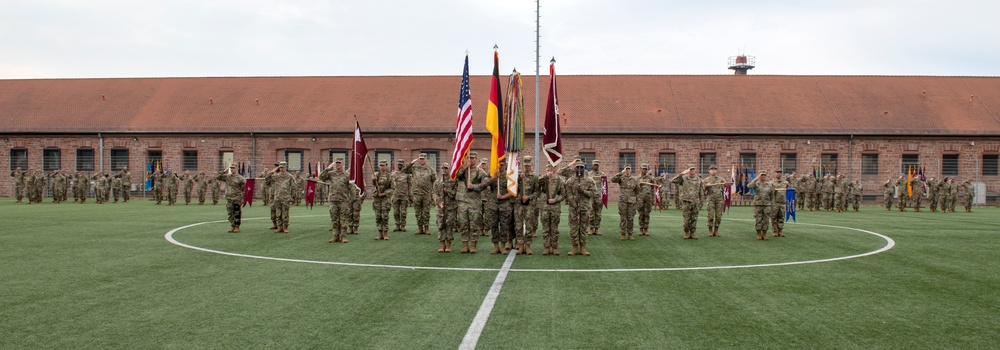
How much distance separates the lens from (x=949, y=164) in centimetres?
3972

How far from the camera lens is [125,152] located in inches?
1656

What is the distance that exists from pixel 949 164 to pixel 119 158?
47974 mm

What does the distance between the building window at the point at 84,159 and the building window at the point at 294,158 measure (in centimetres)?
1200

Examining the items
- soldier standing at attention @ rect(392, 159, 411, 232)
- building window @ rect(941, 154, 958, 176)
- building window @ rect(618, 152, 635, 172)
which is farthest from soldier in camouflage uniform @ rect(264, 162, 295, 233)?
building window @ rect(941, 154, 958, 176)

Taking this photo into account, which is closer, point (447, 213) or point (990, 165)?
point (447, 213)

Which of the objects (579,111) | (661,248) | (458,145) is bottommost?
(661,248)

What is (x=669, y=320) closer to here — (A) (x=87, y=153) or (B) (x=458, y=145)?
(B) (x=458, y=145)

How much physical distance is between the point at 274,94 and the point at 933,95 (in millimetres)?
40620

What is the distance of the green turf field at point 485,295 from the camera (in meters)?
6.48

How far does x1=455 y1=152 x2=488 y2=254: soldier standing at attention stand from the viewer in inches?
527

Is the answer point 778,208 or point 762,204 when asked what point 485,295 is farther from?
point 778,208

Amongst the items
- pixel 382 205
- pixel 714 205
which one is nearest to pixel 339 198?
pixel 382 205

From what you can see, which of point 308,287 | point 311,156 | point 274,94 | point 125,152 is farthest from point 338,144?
point 308,287

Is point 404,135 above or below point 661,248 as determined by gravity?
above
